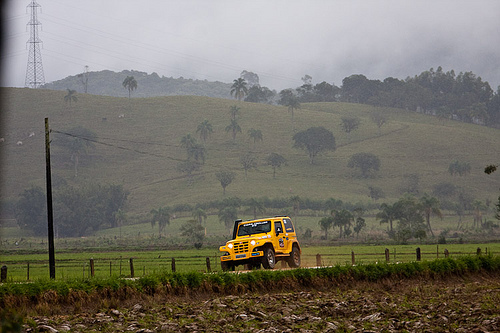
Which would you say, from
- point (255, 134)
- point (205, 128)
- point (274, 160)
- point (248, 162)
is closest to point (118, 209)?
point (248, 162)

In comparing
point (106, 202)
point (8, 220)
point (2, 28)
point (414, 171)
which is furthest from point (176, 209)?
point (2, 28)

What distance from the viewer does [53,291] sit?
784 inches

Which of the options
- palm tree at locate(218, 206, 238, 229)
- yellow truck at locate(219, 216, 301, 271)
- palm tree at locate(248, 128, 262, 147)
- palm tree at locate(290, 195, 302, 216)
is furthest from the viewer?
palm tree at locate(248, 128, 262, 147)

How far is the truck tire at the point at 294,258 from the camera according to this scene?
33.2m

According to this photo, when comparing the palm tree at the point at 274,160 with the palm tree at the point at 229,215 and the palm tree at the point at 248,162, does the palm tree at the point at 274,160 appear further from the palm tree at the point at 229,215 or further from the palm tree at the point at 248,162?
the palm tree at the point at 229,215

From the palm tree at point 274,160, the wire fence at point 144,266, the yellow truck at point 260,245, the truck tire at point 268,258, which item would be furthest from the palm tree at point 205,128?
the truck tire at point 268,258

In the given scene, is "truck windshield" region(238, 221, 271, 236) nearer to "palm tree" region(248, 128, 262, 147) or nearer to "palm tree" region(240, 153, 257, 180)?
"palm tree" region(240, 153, 257, 180)

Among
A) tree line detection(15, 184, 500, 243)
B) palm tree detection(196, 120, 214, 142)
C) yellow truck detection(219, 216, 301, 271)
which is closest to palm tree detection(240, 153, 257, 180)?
palm tree detection(196, 120, 214, 142)

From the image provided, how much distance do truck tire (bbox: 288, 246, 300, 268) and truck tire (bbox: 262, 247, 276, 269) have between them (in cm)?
217

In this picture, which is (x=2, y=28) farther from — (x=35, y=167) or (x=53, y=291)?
(x=35, y=167)

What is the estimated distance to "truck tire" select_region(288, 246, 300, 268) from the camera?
3319cm

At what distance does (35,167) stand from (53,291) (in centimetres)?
16116

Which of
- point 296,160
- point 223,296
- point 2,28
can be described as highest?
point 296,160

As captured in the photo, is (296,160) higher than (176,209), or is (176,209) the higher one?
(296,160)
